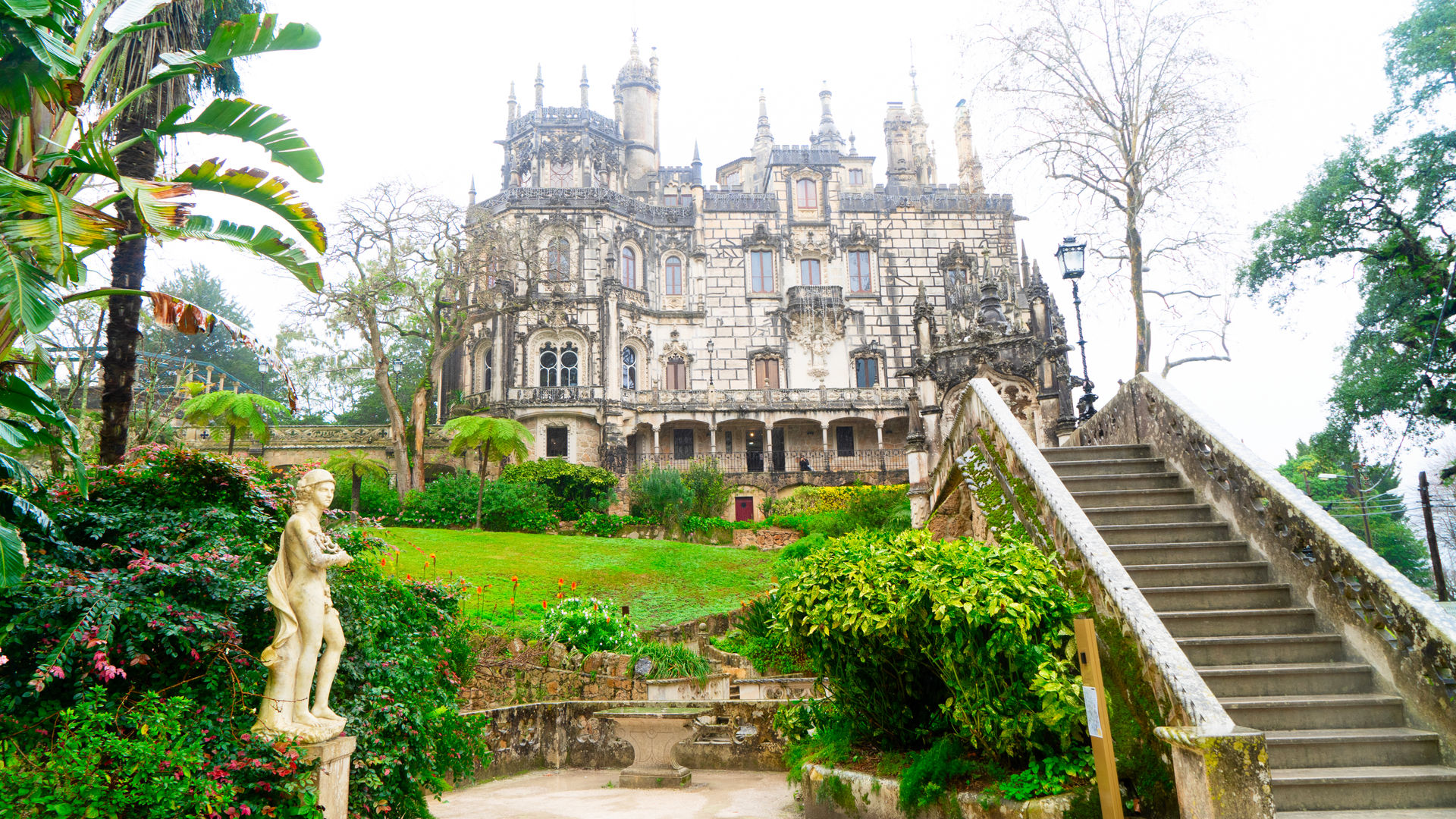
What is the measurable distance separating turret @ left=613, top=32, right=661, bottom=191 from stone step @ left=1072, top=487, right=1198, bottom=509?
129 feet

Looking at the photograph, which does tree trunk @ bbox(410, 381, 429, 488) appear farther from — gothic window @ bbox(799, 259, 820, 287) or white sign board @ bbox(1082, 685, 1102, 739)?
white sign board @ bbox(1082, 685, 1102, 739)

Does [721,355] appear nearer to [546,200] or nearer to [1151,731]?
[546,200]

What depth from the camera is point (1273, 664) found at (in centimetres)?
658

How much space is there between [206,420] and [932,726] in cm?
2805

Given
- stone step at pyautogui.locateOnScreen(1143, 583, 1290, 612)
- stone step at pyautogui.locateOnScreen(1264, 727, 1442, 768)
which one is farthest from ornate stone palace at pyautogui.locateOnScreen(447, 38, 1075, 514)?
stone step at pyautogui.locateOnScreen(1264, 727, 1442, 768)

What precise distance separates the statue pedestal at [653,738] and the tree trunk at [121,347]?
20.5 feet

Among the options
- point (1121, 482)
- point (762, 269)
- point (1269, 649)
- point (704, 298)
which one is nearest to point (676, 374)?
point (704, 298)

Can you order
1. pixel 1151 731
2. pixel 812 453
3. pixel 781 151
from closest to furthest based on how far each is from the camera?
pixel 1151 731, pixel 812 453, pixel 781 151

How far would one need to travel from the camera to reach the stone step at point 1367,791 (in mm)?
5387

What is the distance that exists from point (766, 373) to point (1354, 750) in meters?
35.2

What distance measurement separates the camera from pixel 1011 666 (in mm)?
5855

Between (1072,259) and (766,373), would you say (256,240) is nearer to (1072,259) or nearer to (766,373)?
(1072,259)

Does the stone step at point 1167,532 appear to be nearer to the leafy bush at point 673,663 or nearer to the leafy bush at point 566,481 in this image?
the leafy bush at point 673,663

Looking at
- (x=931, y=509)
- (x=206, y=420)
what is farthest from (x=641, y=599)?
(x=206, y=420)
